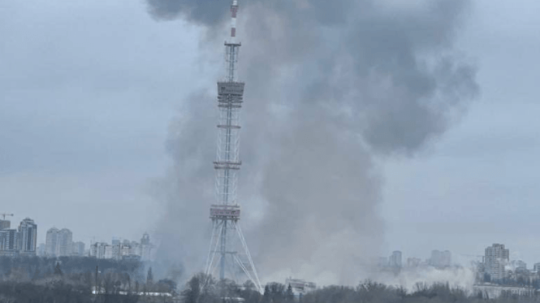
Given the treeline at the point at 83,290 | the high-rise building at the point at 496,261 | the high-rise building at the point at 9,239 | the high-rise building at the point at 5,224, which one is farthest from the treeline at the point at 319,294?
the high-rise building at the point at 5,224

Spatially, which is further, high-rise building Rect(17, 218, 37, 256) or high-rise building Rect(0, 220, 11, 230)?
high-rise building Rect(0, 220, 11, 230)

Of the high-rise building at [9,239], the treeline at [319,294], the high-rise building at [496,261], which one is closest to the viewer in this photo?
the treeline at [319,294]

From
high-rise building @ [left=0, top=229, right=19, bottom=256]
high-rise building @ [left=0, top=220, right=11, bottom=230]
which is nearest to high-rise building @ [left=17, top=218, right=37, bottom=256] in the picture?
high-rise building @ [left=0, top=229, right=19, bottom=256]

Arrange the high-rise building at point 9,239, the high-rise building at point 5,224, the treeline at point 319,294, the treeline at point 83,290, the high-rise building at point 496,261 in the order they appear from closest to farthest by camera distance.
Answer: the treeline at point 83,290, the treeline at point 319,294, the high-rise building at point 496,261, the high-rise building at point 9,239, the high-rise building at point 5,224

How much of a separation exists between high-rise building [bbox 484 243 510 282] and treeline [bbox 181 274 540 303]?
5638cm

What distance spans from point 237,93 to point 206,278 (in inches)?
447

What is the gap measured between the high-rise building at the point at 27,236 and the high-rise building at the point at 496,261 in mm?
59202

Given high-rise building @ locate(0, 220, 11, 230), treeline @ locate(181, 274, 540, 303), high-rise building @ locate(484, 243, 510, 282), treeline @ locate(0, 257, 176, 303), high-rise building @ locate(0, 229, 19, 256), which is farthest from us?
high-rise building @ locate(0, 220, 11, 230)

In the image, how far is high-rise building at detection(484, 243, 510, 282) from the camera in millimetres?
146250

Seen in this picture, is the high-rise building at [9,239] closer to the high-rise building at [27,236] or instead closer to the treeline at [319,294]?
the high-rise building at [27,236]

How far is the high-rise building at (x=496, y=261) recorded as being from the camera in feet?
480

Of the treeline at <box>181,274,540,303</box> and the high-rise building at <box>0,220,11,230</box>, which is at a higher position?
the high-rise building at <box>0,220,11,230</box>

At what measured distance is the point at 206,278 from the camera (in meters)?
81.8

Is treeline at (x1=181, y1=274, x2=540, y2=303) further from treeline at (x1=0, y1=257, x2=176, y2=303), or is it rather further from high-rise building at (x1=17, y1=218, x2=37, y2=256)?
high-rise building at (x1=17, y1=218, x2=37, y2=256)
